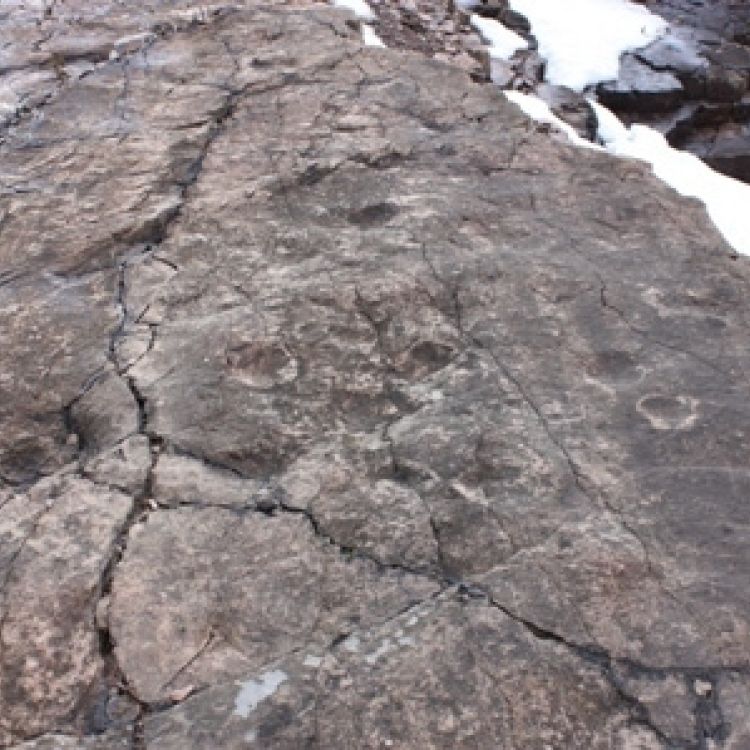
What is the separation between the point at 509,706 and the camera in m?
1.89

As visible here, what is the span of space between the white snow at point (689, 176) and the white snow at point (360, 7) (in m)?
1.44

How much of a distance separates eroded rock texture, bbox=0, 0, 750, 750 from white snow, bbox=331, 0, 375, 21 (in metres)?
1.57

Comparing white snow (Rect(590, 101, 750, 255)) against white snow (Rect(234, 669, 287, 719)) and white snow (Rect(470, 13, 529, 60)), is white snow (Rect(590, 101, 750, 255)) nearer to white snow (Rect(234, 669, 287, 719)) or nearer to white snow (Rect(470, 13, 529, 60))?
white snow (Rect(470, 13, 529, 60))

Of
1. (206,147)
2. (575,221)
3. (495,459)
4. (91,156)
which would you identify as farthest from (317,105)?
(495,459)

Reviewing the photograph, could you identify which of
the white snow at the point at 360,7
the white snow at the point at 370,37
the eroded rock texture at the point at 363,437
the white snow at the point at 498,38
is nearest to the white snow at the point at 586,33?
the white snow at the point at 498,38

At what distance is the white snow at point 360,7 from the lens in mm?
5484

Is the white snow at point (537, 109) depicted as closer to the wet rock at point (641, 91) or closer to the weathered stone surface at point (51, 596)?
the wet rock at point (641, 91)

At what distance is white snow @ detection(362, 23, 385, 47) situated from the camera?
16.5 feet

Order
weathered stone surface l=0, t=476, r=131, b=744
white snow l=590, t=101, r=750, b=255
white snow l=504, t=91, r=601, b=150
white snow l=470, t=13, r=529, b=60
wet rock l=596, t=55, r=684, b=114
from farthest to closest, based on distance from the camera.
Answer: wet rock l=596, t=55, r=684, b=114 → white snow l=470, t=13, r=529, b=60 → white snow l=504, t=91, r=601, b=150 → white snow l=590, t=101, r=750, b=255 → weathered stone surface l=0, t=476, r=131, b=744

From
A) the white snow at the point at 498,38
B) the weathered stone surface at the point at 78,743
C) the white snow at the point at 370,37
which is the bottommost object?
the white snow at the point at 498,38

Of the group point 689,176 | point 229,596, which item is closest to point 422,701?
point 229,596

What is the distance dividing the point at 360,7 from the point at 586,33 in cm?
213

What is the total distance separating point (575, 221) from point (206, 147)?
1478 mm

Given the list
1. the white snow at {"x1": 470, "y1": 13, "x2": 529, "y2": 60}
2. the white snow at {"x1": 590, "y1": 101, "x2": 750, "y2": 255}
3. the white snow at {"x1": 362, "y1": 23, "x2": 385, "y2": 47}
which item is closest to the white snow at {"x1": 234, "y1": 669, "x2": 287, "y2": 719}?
the white snow at {"x1": 590, "y1": 101, "x2": 750, "y2": 255}
